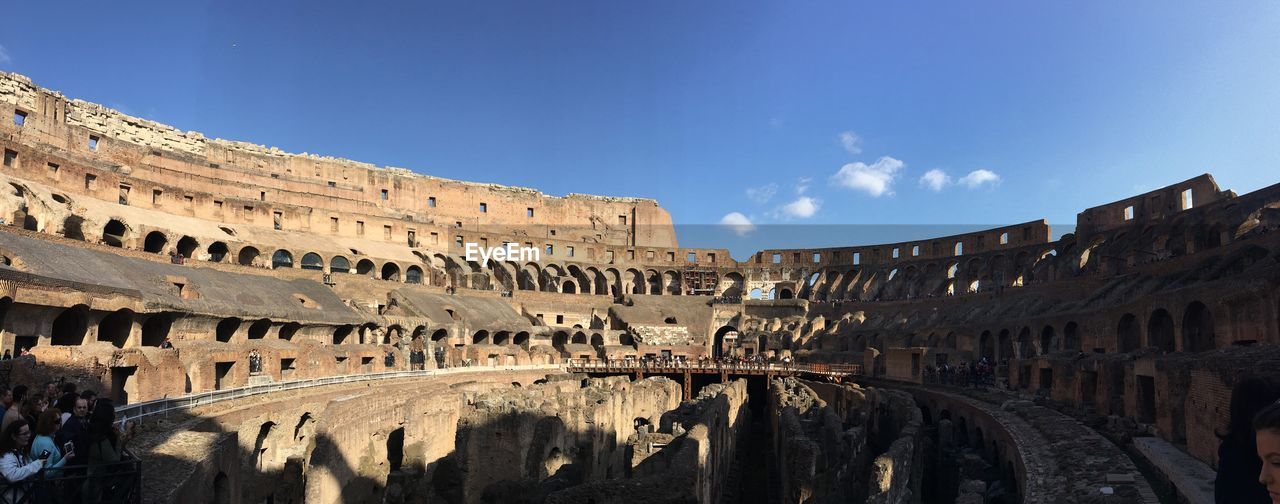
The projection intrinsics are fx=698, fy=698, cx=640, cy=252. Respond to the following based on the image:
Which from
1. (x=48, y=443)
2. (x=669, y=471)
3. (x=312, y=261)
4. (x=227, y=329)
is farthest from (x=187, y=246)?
(x=669, y=471)

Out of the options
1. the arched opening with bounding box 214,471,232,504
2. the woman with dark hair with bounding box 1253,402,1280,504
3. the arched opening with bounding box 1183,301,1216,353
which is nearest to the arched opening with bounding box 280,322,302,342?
the arched opening with bounding box 214,471,232,504

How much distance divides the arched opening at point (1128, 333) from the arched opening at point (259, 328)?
107ft

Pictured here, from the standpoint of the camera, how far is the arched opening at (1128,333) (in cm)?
2620

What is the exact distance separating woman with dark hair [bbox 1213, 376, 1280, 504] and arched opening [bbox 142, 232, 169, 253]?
137ft

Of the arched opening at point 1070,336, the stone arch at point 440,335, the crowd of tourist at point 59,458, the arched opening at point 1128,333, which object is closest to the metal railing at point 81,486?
the crowd of tourist at point 59,458

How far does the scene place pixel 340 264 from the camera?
4400 cm

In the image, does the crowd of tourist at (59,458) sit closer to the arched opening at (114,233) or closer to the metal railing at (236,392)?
the metal railing at (236,392)

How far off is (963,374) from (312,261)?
35887 millimetres

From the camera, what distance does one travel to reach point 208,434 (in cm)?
877

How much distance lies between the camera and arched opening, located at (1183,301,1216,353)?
2244 cm

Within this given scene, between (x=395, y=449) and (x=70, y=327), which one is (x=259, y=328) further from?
(x=395, y=449)

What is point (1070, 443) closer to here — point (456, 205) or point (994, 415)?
point (994, 415)

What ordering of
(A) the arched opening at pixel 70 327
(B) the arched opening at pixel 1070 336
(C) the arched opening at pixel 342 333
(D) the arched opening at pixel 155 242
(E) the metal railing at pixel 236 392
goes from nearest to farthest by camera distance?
(E) the metal railing at pixel 236 392 < (A) the arched opening at pixel 70 327 < (B) the arched opening at pixel 1070 336 < (C) the arched opening at pixel 342 333 < (D) the arched opening at pixel 155 242

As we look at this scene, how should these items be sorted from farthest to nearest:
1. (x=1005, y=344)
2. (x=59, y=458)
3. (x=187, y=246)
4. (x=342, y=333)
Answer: (x=187, y=246)
(x=1005, y=344)
(x=342, y=333)
(x=59, y=458)
